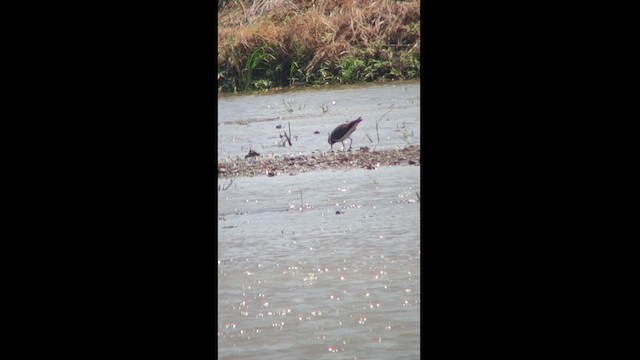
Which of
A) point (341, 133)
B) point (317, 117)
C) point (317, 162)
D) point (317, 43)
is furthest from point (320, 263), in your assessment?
point (317, 43)

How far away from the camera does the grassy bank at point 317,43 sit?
170 inches

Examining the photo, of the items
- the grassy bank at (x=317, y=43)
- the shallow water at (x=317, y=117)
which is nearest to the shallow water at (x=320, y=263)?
the shallow water at (x=317, y=117)

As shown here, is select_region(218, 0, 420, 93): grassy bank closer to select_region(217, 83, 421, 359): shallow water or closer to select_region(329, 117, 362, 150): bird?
select_region(217, 83, 421, 359): shallow water

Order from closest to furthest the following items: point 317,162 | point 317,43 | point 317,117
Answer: point 317,162
point 317,117
point 317,43

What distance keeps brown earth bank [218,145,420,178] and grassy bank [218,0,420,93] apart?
0.87m

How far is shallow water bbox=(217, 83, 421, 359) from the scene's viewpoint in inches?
91.6

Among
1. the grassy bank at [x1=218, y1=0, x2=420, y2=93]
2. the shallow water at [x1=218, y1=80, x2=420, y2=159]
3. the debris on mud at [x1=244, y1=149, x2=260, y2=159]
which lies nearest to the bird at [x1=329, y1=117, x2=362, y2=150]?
the shallow water at [x1=218, y1=80, x2=420, y2=159]

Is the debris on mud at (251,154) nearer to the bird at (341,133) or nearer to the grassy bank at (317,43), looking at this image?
the bird at (341,133)

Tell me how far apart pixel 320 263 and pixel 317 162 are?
630mm

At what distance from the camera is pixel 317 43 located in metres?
4.54

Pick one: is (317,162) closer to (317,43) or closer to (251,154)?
(251,154)

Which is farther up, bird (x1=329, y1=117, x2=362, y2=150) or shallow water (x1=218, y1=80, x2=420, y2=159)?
bird (x1=329, y1=117, x2=362, y2=150)
